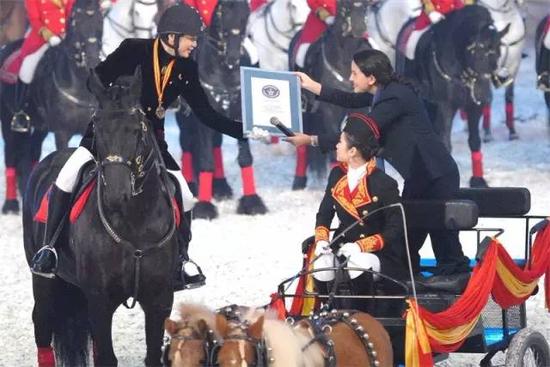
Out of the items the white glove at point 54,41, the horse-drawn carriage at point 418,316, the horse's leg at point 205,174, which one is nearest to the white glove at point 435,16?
the horse's leg at point 205,174

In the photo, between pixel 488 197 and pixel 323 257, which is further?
pixel 488 197

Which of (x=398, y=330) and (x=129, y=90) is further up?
(x=129, y=90)

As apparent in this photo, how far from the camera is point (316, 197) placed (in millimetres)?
18781

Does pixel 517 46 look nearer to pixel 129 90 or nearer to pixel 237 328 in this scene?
pixel 129 90

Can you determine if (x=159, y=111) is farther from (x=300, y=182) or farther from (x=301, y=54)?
(x=300, y=182)

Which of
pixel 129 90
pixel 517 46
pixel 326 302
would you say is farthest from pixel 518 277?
pixel 517 46

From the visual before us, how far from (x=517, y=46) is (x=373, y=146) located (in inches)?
503

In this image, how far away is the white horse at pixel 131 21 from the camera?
18.7 metres

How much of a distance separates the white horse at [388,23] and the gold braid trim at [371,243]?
39.6ft

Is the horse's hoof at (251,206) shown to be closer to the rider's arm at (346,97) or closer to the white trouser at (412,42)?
the white trouser at (412,42)

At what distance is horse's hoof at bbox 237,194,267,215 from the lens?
1784 cm

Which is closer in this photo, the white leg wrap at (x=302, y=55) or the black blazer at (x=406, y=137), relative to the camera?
the black blazer at (x=406, y=137)

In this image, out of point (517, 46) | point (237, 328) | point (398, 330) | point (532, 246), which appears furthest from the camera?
point (517, 46)

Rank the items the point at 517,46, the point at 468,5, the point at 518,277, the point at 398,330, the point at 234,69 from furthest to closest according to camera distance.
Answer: the point at 517,46 < the point at 468,5 < the point at 234,69 < the point at 518,277 < the point at 398,330
